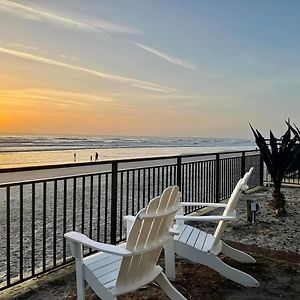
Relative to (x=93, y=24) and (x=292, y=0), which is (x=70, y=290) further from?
(x=292, y=0)

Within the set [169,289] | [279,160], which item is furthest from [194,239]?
[279,160]

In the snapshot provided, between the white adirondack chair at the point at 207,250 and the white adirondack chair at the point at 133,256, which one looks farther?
the white adirondack chair at the point at 207,250

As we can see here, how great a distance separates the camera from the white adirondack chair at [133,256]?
6.86ft

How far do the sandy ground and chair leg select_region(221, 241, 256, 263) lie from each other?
0.06 metres

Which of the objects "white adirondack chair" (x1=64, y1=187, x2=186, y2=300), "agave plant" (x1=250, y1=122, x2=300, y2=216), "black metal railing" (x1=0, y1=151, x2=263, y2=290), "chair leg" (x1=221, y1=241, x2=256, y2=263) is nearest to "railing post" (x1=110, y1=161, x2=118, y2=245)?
"black metal railing" (x1=0, y1=151, x2=263, y2=290)

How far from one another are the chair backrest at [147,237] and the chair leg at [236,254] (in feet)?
3.91

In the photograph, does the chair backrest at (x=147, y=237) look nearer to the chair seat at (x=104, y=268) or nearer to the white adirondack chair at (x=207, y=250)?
the chair seat at (x=104, y=268)

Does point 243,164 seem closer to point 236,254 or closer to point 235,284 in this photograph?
point 236,254

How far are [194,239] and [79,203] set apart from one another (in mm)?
Result: 4187

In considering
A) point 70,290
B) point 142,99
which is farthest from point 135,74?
point 70,290

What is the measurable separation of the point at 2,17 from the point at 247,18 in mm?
5498

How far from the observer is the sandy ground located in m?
2.79

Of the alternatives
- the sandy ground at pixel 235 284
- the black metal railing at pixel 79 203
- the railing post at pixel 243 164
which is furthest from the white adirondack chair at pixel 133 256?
the railing post at pixel 243 164

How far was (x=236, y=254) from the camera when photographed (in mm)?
3488
